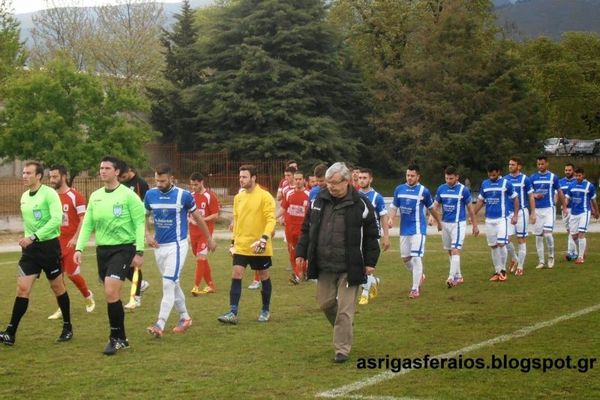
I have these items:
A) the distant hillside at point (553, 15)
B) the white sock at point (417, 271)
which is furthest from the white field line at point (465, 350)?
the distant hillside at point (553, 15)

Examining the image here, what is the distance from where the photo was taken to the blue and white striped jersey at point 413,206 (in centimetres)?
1441

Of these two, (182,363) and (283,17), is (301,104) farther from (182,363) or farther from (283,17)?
(182,363)

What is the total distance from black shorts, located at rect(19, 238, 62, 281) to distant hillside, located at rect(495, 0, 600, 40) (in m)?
136

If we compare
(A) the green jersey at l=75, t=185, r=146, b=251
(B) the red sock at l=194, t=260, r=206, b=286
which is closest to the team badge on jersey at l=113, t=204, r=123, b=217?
(A) the green jersey at l=75, t=185, r=146, b=251

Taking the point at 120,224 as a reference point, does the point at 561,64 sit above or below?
above

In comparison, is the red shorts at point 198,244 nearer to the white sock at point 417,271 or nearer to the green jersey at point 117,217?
the white sock at point 417,271

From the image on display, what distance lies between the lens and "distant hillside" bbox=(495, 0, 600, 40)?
14150 cm

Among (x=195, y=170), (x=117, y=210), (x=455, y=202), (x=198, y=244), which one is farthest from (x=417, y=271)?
Answer: (x=195, y=170)

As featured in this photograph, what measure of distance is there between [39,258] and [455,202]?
25.2 ft

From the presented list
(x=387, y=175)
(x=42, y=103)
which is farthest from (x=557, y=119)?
(x=42, y=103)

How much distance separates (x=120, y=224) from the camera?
1003 centimetres

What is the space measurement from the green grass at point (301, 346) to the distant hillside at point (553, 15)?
132 m

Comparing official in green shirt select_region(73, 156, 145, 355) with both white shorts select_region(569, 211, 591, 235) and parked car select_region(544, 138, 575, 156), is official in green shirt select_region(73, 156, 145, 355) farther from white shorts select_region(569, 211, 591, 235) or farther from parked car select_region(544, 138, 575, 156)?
parked car select_region(544, 138, 575, 156)

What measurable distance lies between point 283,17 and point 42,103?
15768 mm
